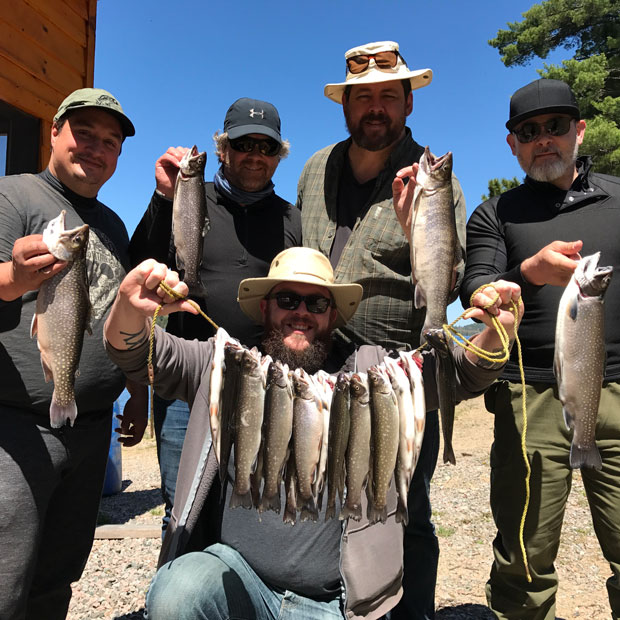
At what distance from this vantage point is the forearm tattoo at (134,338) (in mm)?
2650

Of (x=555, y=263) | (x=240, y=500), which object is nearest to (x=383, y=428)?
(x=240, y=500)

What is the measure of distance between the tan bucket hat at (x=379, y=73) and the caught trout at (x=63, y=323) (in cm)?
230

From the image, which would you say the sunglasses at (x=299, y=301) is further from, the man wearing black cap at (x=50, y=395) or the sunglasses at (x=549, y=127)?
the sunglasses at (x=549, y=127)

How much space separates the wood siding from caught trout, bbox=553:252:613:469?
17.9 feet

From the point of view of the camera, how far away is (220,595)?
269cm

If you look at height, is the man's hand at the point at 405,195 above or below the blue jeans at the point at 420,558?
above

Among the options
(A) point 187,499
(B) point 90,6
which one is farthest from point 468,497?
(B) point 90,6

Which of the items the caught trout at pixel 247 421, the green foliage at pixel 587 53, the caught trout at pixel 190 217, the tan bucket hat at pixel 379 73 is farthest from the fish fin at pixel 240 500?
the green foliage at pixel 587 53

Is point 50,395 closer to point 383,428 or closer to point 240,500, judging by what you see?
point 240,500

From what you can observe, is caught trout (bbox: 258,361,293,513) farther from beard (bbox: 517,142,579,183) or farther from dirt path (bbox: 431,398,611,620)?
dirt path (bbox: 431,398,611,620)

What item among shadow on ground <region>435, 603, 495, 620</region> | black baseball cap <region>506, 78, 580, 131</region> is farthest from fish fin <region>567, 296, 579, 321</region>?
shadow on ground <region>435, 603, 495, 620</region>

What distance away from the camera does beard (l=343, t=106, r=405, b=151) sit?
3885 mm

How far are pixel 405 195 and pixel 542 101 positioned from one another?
45.2 inches

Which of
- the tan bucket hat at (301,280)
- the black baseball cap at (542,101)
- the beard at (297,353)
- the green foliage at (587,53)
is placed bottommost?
the beard at (297,353)
